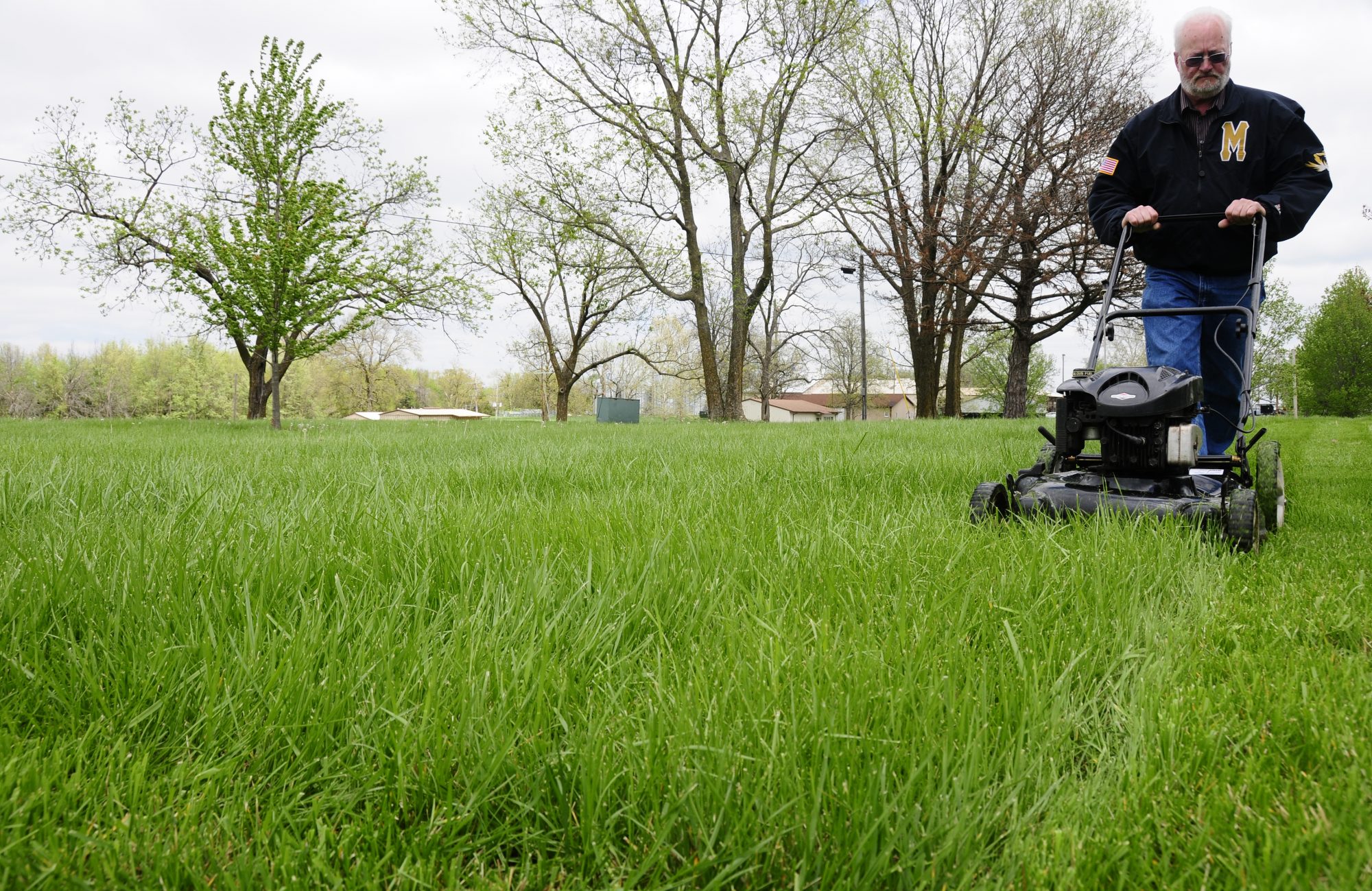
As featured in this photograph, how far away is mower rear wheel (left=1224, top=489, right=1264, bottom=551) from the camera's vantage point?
8.78 ft

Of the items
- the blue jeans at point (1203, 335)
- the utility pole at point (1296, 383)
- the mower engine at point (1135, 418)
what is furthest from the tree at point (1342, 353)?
the mower engine at point (1135, 418)

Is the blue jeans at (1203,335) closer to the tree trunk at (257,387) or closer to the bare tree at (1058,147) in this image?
the bare tree at (1058,147)

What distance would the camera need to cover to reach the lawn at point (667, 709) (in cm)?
94

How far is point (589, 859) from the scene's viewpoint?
3.24 feet

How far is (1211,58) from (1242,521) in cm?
241

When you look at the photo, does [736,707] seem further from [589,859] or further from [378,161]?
[378,161]

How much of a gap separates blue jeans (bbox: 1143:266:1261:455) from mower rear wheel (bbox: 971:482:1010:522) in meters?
1.53

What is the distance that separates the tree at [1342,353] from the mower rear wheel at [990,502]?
187ft

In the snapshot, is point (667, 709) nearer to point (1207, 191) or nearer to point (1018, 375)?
point (1207, 191)

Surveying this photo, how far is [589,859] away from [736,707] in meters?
0.37

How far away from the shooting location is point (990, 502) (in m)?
3.04

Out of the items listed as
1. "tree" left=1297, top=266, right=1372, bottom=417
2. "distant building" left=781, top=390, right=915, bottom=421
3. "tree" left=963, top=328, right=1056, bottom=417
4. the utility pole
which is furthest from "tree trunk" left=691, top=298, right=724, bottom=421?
the utility pole

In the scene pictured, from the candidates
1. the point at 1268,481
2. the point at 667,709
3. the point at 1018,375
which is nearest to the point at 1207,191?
the point at 1268,481

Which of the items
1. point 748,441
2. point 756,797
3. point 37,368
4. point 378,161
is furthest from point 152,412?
point 756,797
